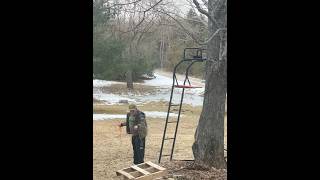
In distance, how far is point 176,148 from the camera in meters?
3.57

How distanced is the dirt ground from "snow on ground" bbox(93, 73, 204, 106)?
6cm

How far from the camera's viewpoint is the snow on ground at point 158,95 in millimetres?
3470

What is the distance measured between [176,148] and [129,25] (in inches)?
44.8

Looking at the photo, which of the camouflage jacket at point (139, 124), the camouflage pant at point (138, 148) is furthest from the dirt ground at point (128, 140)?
the camouflage jacket at point (139, 124)

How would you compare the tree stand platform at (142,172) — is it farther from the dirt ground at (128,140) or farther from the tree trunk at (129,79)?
the tree trunk at (129,79)

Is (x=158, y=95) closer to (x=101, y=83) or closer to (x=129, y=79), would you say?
(x=129, y=79)

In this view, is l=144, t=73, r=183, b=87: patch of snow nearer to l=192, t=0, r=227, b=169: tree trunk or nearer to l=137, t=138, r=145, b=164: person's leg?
l=192, t=0, r=227, b=169: tree trunk

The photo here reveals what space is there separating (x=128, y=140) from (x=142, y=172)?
960mm

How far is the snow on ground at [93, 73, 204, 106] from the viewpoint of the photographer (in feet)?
11.4

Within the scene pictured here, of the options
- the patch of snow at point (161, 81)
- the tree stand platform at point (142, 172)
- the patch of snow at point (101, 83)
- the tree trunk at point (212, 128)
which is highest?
the patch of snow at point (161, 81)

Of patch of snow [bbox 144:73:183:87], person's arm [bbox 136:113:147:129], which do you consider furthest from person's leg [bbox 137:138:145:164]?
patch of snow [bbox 144:73:183:87]

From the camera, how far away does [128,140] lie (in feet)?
12.2

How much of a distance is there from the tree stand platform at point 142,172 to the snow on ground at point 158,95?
0.75 meters
